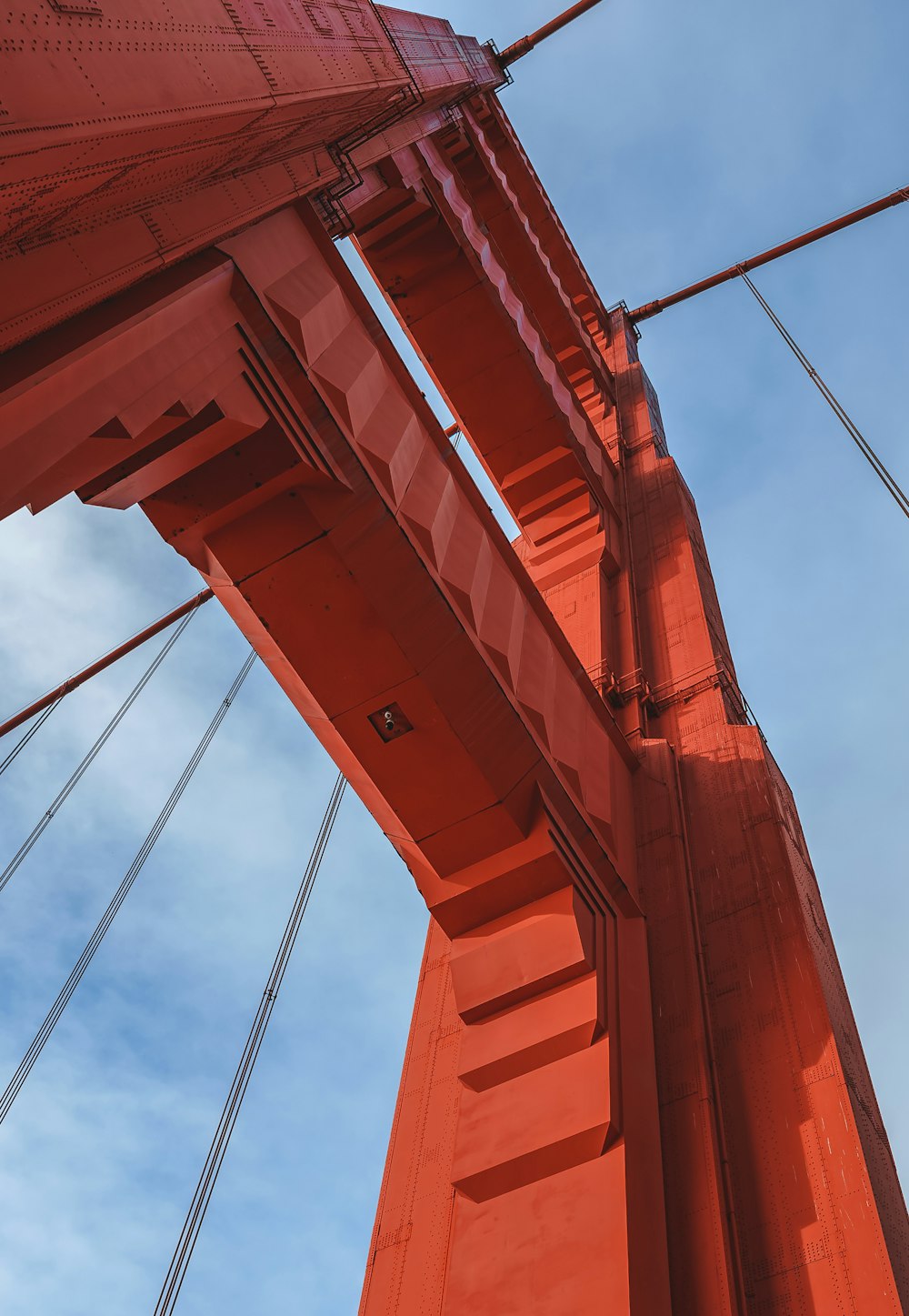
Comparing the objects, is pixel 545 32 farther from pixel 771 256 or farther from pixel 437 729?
pixel 437 729

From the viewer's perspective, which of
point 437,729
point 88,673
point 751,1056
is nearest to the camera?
point 751,1056

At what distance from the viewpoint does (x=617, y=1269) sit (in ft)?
17.6

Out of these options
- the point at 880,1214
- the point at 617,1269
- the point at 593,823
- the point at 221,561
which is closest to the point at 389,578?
the point at 221,561

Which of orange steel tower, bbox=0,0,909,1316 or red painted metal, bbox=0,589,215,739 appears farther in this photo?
red painted metal, bbox=0,589,215,739

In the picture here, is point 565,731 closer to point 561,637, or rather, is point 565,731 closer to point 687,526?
point 561,637

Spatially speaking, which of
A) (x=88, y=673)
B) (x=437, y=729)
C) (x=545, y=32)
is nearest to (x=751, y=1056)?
(x=437, y=729)

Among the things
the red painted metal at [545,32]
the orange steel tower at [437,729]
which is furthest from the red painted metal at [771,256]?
the orange steel tower at [437,729]

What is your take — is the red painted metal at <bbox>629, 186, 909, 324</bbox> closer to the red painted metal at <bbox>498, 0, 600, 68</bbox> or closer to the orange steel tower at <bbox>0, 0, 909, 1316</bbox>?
the red painted metal at <bbox>498, 0, 600, 68</bbox>

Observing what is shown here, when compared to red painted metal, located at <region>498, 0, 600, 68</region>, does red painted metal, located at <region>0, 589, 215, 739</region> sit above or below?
below

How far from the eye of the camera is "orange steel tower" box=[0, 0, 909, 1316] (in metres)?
4.97

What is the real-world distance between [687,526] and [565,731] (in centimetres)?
693

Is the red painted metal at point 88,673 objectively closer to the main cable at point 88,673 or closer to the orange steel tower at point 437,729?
the main cable at point 88,673

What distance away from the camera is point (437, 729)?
22.9 feet

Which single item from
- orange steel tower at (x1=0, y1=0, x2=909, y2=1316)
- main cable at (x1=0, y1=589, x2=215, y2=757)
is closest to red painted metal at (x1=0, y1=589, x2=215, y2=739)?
main cable at (x1=0, y1=589, x2=215, y2=757)
